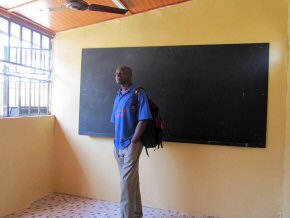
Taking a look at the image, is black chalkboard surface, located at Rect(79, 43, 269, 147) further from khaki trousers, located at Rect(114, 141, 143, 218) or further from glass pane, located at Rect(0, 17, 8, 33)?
glass pane, located at Rect(0, 17, 8, 33)

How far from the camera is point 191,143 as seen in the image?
2.93 meters

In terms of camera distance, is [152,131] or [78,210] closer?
[152,131]

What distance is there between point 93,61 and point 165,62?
90 centimetres

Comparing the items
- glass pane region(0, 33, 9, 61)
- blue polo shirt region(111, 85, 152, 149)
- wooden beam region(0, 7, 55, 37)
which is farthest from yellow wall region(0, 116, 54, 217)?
blue polo shirt region(111, 85, 152, 149)

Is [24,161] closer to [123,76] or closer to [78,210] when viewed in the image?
[78,210]

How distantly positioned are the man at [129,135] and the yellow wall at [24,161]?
3.73 ft

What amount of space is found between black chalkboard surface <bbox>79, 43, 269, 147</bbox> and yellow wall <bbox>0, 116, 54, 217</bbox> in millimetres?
674

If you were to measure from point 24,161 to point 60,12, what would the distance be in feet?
5.53

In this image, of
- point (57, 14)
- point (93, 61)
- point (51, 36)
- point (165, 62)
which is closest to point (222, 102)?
point (165, 62)

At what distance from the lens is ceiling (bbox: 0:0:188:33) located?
2621mm

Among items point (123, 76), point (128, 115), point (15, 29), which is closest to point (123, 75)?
point (123, 76)

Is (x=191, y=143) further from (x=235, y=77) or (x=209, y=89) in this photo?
(x=235, y=77)

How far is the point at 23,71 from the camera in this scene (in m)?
3.03

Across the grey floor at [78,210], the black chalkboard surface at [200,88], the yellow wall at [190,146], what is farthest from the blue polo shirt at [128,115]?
the grey floor at [78,210]
